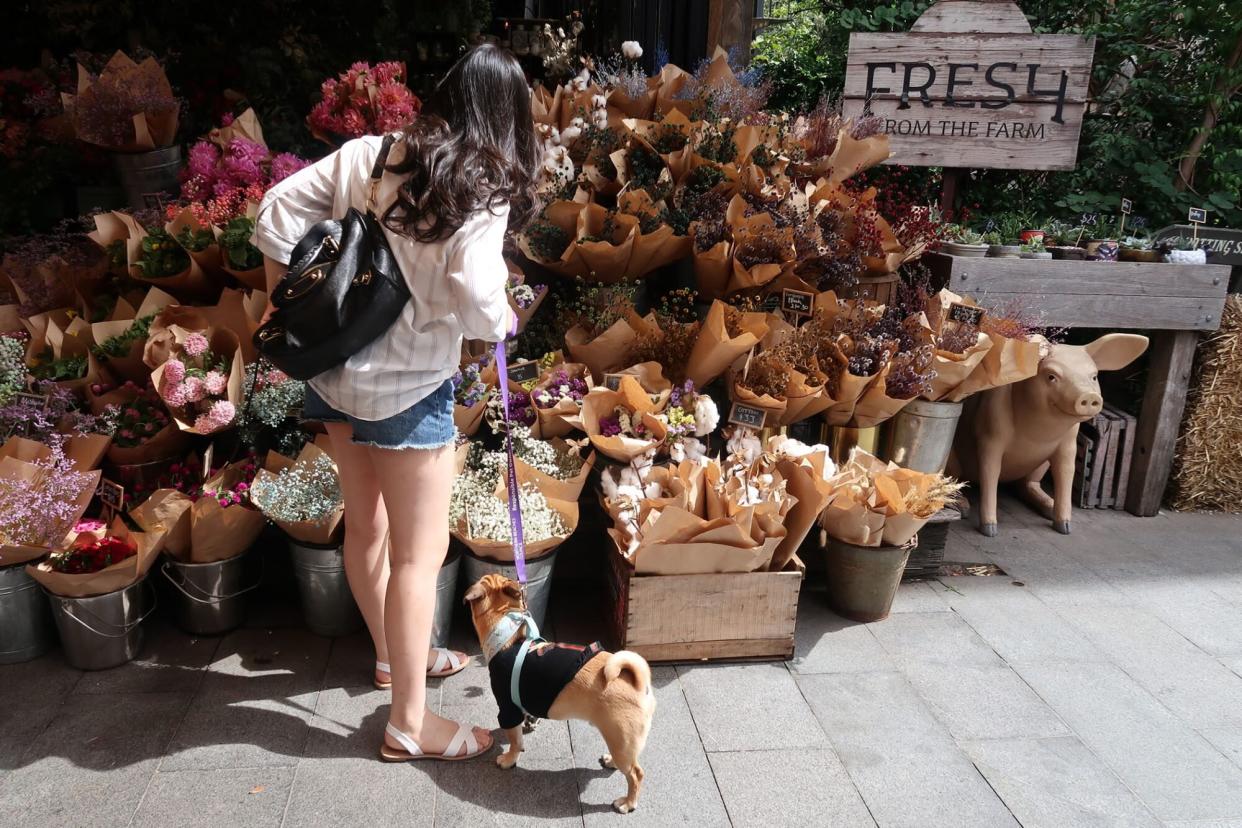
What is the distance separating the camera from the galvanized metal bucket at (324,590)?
3.05 meters

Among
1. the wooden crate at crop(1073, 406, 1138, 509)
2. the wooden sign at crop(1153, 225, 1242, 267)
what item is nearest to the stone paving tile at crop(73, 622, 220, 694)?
the wooden crate at crop(1073, 406, 1138, 509)

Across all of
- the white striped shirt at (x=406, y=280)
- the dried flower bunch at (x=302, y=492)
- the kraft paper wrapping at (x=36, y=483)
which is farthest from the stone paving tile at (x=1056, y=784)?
the kraft paper wrapping at (x=36, y=483)

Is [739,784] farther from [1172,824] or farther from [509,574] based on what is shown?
[1172,824]

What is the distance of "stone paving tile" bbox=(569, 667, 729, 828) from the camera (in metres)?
2.45

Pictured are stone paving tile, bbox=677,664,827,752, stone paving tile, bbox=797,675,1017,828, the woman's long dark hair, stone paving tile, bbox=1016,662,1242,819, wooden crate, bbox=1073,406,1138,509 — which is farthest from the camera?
wooden crate, bbox=1073,406,1138,509

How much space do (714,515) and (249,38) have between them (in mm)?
4516

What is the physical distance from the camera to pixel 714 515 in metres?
3.10

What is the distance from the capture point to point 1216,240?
4.56 meters

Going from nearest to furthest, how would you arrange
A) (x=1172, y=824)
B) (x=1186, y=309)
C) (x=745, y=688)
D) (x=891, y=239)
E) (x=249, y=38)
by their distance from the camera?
(x=1172, y=824) → (x=745, y=688) → (x=891, y=239) → (x=1186, y=309) → (x=249, y=38)

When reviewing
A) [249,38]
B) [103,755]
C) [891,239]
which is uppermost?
[249,38]

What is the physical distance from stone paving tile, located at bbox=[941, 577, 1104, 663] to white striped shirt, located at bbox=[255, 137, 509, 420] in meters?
2.38

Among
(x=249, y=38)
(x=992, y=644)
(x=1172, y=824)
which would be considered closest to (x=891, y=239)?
(x=992, y=644)

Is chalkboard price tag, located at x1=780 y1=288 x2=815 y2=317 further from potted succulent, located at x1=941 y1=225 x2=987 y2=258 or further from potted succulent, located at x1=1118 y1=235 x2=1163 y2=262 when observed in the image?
potted succulent, located at x1=1118 y1=235 x2=1163 y2=262

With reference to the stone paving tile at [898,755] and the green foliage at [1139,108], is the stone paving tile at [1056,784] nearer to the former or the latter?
the stone paving tile at [898,755]
